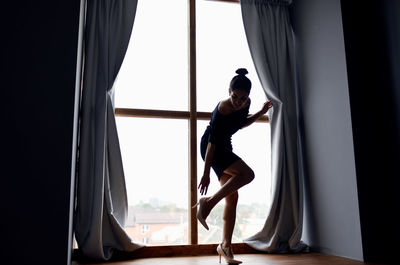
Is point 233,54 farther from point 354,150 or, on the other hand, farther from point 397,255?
point 397,255

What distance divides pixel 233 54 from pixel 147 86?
90cm

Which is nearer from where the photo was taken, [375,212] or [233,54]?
[375,212]

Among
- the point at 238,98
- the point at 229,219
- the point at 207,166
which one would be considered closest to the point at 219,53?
the point at 238,98

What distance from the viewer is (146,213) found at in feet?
10.2

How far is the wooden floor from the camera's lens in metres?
2.61

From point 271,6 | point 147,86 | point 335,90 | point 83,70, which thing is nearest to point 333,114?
point 335,90

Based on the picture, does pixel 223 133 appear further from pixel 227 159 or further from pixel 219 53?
Answer: pixel 219 53

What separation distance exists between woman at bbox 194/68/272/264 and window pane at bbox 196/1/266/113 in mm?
802

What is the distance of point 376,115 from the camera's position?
2848 millimetres

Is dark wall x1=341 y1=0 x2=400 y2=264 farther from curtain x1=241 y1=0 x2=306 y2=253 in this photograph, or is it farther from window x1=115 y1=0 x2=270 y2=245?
window x1=115 y1=0 x2=270 y2=245

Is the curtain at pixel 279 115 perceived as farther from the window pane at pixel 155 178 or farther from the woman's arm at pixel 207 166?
the woman's arm at pixel 207 166

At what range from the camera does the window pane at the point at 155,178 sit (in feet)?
10.2

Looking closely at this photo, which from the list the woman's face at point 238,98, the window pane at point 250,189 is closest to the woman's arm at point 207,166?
the woman's face at point 238,98

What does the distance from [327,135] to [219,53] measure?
125 cm
